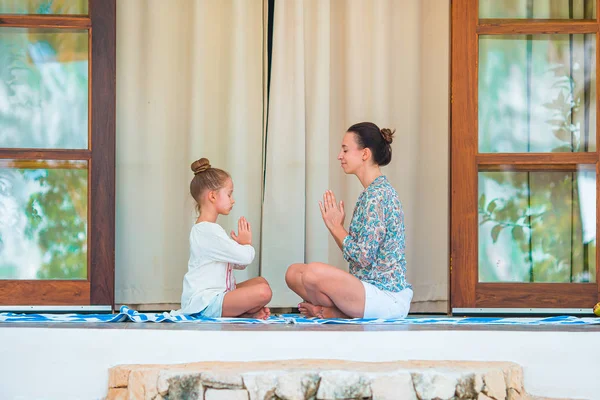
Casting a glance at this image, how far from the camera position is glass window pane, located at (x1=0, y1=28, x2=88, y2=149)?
4.12 m

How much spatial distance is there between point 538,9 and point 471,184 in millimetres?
929

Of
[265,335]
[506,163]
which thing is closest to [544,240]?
[506,163]

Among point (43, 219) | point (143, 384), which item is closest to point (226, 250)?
point (143, 384)

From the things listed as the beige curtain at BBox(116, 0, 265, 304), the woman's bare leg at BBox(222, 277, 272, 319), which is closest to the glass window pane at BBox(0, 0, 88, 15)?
the beige curtain at BBox(116, 0, 265, 304)

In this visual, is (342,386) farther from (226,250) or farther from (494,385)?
(226,250)

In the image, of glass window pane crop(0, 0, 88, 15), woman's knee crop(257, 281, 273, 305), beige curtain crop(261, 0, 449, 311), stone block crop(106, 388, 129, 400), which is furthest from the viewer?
beige curtain crop(261, 0, 449, 311)

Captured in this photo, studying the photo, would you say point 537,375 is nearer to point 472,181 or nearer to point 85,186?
point 472,181

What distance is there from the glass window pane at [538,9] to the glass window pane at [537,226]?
76cm

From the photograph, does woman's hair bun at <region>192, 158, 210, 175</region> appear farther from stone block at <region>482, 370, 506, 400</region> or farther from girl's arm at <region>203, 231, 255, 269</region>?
stone block at <region>482, 370, 506, 400</region>

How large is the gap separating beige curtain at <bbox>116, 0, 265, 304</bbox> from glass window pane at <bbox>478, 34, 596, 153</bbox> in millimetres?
1240

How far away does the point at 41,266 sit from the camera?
4.13 m

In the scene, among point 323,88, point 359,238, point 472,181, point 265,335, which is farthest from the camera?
point 323,88

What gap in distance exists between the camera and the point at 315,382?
2881 millimetres

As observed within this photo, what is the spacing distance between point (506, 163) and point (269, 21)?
1.57m
